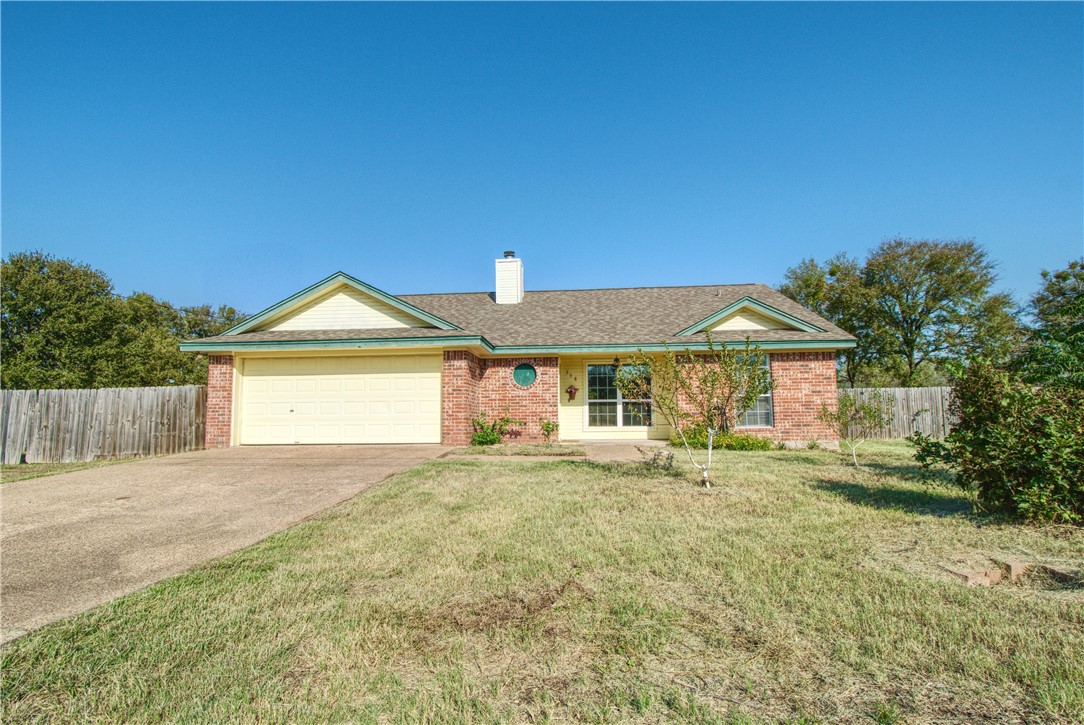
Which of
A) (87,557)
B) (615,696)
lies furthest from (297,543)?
(615,696)

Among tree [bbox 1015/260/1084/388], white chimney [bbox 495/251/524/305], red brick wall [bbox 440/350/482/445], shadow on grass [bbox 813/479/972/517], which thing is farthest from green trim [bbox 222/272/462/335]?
tree [bbox 1015/260/1084/388]

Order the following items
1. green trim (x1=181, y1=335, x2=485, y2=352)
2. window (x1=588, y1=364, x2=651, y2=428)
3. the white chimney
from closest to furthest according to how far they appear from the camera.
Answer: green trim (x1=181, y1=335, x2=485, y2=352)
window (x1=588, y1=364, x2=651, y2=428)
the white chimney

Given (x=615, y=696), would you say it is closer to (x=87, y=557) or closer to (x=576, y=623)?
(x=576, y=623)

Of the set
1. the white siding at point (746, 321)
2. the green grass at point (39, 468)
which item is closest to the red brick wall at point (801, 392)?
the white siding at point (746, 321)

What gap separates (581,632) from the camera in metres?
3.14

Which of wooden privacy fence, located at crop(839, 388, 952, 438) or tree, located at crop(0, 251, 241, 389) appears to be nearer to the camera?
wooden privacy fence, located at crop(839, 388, 952, 438)

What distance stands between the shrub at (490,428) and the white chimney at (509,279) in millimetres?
5525

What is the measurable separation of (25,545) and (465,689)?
16.5 ft

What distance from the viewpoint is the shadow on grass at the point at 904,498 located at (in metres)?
6.12

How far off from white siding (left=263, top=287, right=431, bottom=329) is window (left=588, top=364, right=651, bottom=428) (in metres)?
5.58

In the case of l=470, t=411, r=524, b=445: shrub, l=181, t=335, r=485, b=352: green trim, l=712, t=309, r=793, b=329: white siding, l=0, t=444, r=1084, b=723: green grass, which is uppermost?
l=712, t=309, r=793, b=329: white siding

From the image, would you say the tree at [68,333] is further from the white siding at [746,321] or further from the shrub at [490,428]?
the white siding at [746,321]

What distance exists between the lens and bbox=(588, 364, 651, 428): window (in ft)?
49.6

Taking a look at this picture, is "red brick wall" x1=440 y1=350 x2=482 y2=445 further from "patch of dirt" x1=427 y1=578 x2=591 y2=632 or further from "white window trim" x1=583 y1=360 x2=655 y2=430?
"patch of dirt" x1=427 y1=578 x2=591 y2=632
